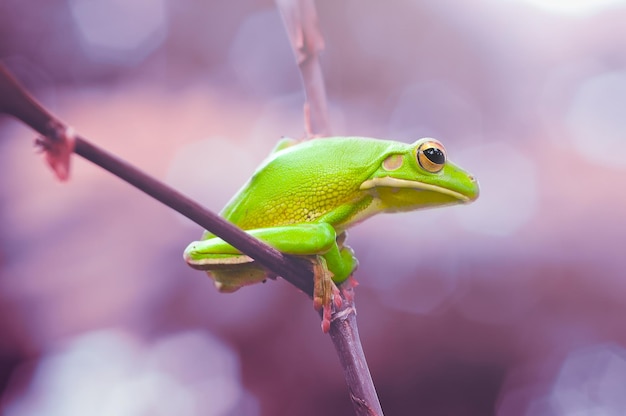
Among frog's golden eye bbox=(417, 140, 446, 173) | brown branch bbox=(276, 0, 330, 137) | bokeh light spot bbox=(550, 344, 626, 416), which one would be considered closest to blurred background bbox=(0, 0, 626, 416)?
bokeh light spot bbox=(550, 344, 626, 416)

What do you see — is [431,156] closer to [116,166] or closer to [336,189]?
[336,189]

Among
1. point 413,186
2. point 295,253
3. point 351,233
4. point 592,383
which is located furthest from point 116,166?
point 592,383

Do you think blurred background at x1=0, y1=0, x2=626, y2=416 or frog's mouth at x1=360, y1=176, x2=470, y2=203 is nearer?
frog's mouth at x1=360, y1=176, x2=470, y2=203

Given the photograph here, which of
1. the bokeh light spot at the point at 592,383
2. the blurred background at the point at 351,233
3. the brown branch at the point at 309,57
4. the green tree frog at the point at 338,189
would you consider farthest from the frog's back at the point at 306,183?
the bokeh light spot at the point at 592,383

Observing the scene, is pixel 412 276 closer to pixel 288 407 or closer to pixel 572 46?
pixel 288 407

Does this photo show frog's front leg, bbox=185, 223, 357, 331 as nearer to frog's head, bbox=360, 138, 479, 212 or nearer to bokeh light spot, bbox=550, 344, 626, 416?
frog's head, bbox=360, 138, 479, 212

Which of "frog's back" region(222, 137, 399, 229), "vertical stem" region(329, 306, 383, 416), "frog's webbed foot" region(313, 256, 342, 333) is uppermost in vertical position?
"frog's back" region(222, 137, 399, 229)
